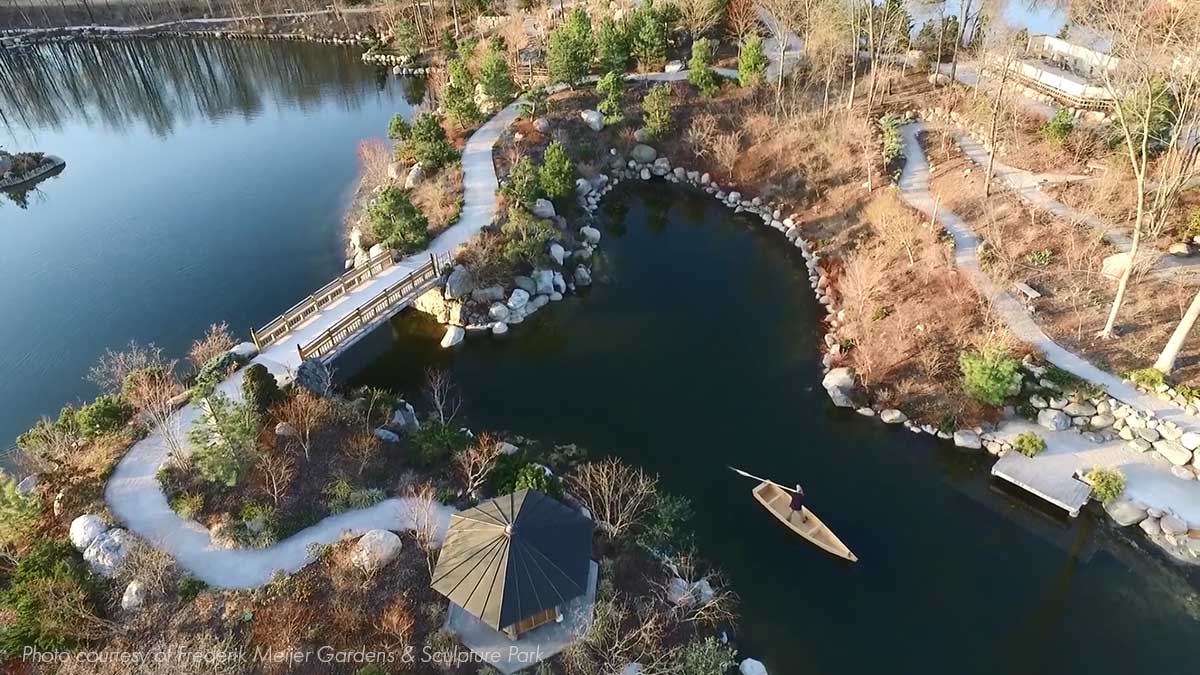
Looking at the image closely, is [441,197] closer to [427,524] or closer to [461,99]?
[461,99]

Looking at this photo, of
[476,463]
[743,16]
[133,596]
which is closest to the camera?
[133,596]

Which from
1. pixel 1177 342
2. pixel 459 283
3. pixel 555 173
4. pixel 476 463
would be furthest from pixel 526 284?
pixel 1177 342

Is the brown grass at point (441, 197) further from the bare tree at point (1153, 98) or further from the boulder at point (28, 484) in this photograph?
the bare tree at point (1153, 98)

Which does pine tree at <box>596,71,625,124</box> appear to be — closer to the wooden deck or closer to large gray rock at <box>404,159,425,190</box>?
large gray rock at <box>404,159,425,190</box>

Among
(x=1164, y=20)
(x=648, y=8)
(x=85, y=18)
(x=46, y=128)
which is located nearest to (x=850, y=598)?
(x=1164, y=20)

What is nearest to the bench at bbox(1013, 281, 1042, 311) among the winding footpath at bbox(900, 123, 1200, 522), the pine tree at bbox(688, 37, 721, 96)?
the winding footpath at bbox(900, 123, 1200, 522)

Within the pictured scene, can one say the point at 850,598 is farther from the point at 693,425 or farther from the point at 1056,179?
the point at 1056,179

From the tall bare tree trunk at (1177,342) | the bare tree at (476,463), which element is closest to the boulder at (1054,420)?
the tall bare tree trunk at (1177,342)
